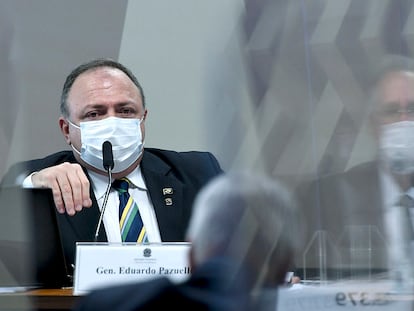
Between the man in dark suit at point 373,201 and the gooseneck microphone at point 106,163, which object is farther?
the gooseneck microphone at point 106,163

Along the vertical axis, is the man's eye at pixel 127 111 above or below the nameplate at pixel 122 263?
above

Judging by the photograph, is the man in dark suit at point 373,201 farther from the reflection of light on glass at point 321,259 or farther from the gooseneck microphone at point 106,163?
the gooseneck microphone at point 106,163

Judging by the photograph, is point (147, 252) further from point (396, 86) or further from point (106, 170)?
point (396, 86)

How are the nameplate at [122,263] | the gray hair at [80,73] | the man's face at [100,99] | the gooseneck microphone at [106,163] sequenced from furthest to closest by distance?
the gray hair at [80,73]
the man's face at [100,99]
the gooseneck microphone at [106,163]
the nameplate at [122,263]

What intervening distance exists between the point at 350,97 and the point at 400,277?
0.22 m

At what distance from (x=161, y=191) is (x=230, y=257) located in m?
1.42

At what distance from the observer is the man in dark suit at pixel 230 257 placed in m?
0.65

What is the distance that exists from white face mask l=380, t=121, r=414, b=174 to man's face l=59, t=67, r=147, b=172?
1.28 meters

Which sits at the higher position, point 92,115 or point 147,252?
point 92,115

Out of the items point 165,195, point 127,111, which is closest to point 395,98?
point 165,195

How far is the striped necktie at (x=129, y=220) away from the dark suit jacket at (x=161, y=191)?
49 millimetres

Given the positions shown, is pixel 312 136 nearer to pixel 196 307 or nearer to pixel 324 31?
pixel 324 31

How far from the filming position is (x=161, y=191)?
6.92 ft

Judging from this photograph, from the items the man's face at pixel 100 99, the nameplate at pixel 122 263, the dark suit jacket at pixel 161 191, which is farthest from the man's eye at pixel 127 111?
the nameplate at pixel 122 263
